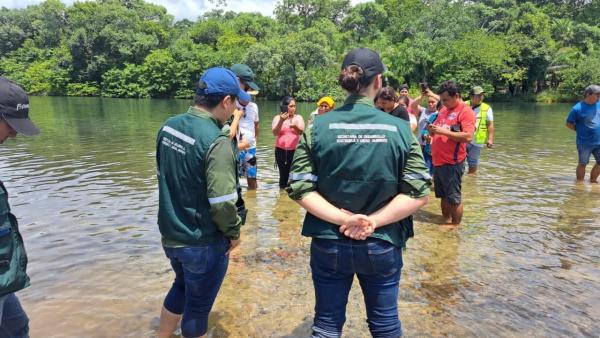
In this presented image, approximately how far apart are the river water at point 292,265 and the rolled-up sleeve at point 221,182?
1.43 meters

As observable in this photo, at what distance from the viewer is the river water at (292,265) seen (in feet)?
12.8

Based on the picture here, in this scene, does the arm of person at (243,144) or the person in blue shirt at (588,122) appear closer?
the arm of person at (243,144)

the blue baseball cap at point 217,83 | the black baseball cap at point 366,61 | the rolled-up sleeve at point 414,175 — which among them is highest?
the black baseball cap at point 366,61

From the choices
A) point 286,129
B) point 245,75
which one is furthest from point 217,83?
point 286,129

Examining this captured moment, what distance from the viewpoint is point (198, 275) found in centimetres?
291

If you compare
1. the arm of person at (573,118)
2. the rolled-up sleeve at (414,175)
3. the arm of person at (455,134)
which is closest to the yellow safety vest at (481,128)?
the arm of person at (573,118)

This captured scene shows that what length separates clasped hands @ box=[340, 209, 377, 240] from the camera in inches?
96.6

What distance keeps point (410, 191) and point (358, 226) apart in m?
0.40

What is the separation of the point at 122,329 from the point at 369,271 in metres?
2.50

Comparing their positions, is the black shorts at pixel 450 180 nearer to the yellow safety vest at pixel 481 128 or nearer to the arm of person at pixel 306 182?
the yellow safety vest at pixel 481 128

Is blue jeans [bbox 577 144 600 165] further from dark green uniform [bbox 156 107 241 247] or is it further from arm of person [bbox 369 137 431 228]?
dark green uniform [bbox 156 107 241 247]

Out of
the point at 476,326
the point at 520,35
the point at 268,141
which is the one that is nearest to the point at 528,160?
the point at 268,141

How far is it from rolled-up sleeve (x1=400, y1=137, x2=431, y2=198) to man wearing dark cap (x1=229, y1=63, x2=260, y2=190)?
97.3 inches

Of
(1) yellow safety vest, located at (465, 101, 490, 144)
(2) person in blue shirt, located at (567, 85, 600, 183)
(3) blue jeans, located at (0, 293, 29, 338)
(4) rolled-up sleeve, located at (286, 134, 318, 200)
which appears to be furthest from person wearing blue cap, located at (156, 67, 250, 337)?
(2) person in blue shirt, located at (567, 85, 600, 183)
